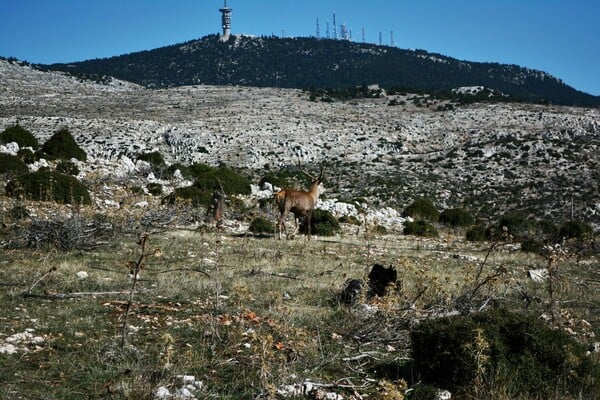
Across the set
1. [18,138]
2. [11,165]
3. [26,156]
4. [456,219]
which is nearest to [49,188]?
[11,165]

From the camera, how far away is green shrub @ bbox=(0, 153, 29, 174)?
66.2ft

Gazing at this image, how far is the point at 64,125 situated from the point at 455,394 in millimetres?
42297

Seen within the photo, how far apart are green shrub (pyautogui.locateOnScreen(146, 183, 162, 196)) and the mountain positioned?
93119mm

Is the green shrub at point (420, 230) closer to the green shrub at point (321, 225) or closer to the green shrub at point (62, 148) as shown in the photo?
the green shrub at point (321, 225)

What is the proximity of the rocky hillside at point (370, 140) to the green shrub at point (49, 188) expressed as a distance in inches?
273

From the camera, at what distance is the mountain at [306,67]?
122m

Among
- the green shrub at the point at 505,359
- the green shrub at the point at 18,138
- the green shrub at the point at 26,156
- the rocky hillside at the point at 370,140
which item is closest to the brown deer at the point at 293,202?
the green shrub at the point at 505,359

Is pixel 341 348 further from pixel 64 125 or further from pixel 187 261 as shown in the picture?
pixel 64 125

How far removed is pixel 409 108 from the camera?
2483 inches

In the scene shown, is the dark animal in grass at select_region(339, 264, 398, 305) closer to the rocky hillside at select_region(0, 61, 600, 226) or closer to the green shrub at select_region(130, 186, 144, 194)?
the green shrub at select_region(130, 186, 144, 194)

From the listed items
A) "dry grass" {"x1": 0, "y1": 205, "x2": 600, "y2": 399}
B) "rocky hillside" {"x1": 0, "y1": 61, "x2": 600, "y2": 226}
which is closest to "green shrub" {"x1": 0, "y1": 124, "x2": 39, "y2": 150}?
"rocky hillside" {"x1": 0, "y1": 61, "x2": 600, "y2": 226}

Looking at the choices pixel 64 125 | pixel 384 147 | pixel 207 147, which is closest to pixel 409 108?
pixel 384 147

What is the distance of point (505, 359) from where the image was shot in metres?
5.12

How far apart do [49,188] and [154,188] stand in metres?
6.83
